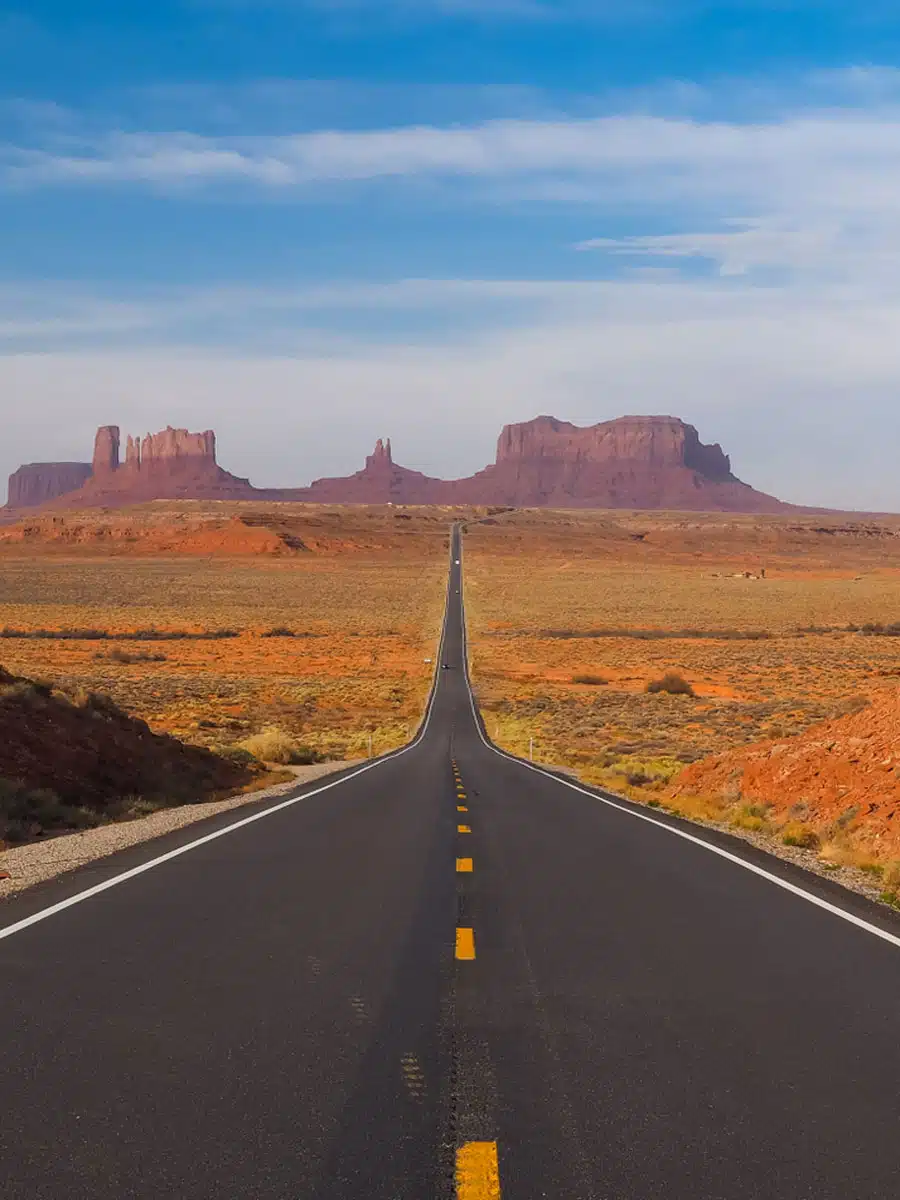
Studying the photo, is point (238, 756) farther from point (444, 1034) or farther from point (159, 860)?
point (444, 1034)

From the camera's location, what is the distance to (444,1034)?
606cm

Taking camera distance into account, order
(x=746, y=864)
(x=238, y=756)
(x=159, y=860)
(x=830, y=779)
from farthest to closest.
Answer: (x=238, y=756)
(x=830, y=779)
(x=746, y=864)
(x=159, y=860)

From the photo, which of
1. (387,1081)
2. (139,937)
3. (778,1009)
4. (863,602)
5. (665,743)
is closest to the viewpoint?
(387,1081)

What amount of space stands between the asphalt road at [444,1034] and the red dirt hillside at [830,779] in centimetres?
399

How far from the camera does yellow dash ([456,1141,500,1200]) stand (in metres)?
4.11

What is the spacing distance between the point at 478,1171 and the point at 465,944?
3913 mm

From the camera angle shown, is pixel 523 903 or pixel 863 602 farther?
pixel 863 602

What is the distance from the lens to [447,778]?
81.4 feet

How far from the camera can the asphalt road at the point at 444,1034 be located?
4.36m

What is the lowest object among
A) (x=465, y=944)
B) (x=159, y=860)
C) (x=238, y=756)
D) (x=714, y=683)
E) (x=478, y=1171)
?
(x=714, y=683)

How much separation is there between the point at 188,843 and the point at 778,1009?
8.25m

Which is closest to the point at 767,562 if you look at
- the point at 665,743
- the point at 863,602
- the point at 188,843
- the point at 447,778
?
the point at 863,602

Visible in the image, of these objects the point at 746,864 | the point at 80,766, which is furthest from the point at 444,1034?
the point at 80,766

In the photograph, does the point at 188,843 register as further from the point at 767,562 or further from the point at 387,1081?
the point at 767,562
